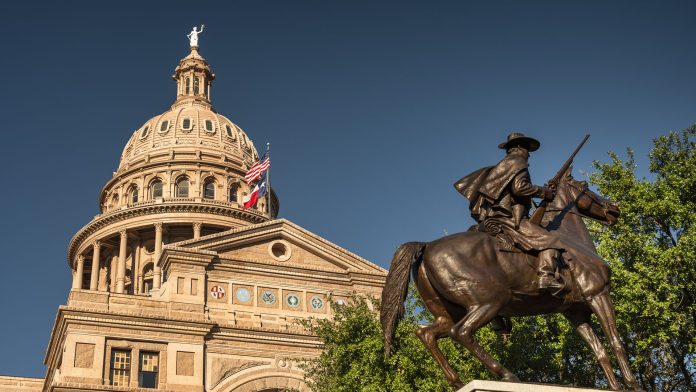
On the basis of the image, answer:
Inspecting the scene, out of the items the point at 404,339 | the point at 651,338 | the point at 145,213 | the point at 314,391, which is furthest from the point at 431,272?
the point at 145,213

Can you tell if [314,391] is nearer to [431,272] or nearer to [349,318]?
[349,318]

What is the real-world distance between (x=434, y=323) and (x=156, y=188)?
62088mm

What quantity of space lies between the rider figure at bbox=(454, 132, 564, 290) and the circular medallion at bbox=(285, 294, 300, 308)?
38213 mm

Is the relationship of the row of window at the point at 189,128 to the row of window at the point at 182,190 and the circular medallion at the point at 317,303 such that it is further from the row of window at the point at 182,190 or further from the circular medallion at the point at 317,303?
the circular medallion at the point at 317,303

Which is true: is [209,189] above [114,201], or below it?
below

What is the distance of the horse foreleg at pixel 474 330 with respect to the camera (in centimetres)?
1245

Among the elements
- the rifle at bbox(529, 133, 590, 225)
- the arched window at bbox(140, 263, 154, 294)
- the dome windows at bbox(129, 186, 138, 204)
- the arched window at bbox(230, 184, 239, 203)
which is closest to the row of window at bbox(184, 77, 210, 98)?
the dome windows at bbox(129, 186, 138, 204)

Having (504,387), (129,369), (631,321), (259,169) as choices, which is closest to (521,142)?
(504,387)

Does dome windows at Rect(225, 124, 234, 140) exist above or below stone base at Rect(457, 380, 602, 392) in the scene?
above

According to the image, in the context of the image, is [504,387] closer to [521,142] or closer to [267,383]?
[521,142]

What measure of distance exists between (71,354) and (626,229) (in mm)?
27622

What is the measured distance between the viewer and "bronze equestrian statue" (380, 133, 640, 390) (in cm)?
1274

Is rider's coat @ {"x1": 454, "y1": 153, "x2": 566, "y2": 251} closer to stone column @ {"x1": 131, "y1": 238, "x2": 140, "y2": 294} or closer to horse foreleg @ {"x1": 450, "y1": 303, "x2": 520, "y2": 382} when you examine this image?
horse foreleg @ {"x1": 450, "y1": 303, "x2": 520, "y2": 382}

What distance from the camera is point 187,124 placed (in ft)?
255
